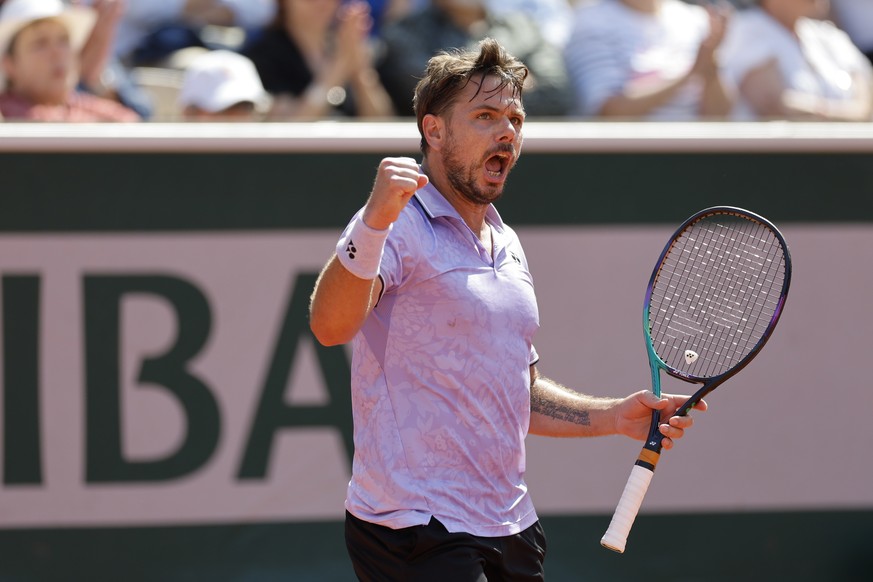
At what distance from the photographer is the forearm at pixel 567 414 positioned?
3215 mm

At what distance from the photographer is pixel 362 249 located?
2.63 meters

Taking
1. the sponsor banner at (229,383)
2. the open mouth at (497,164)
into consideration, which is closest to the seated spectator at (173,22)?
the sponsor banner at (229,383)

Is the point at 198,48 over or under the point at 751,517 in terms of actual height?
over

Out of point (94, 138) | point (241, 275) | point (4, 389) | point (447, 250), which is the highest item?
point (447, 250)

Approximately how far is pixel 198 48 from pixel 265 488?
2.50 metres

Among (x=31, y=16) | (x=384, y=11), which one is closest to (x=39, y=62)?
(x=31, y=16)

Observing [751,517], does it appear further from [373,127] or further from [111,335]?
[111,335]

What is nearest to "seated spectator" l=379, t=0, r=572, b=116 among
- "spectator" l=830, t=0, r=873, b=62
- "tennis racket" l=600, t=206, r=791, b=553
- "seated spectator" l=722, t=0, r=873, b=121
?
"seated spectator" l=722, t=0, r=873, b=121

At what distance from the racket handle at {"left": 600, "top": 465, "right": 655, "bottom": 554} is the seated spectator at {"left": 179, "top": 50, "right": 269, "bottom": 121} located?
314 centimetres

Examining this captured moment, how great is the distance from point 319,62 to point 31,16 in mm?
1351

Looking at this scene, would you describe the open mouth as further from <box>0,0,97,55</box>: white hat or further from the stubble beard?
<box>0,0,97,55</box>: white hat

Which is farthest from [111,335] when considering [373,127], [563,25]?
[563,25]

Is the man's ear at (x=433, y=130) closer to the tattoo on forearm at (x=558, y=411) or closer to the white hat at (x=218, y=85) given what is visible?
the tattoo on forearm at (x=558, y=411)

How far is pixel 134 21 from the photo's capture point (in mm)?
6438
